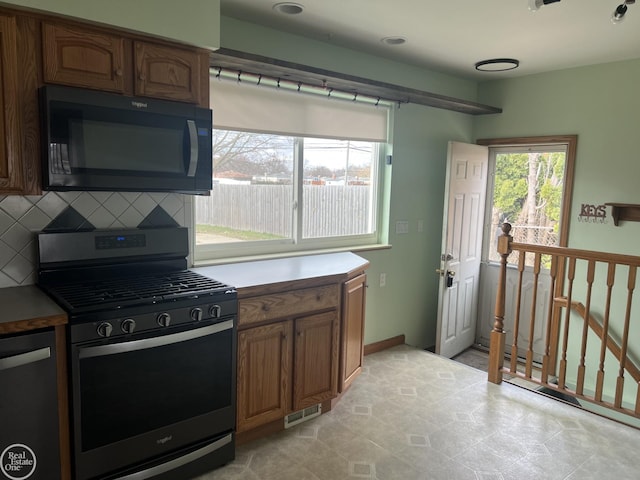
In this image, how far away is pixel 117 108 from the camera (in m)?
2.07

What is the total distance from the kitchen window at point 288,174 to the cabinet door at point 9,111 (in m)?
1.10

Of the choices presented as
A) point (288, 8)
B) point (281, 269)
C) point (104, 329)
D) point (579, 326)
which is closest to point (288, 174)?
point (281, 269)

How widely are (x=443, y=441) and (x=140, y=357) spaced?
1.75m

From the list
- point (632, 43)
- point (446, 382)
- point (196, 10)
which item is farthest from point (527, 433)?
point (196, 10)

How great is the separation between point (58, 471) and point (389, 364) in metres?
2.47

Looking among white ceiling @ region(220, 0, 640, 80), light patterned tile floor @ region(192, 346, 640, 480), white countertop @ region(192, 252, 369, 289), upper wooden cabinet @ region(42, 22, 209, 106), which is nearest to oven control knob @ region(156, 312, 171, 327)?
white countertop @ region(192, 252, 369, 289)

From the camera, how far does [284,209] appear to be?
11.0 feet

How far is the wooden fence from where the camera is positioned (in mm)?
3006

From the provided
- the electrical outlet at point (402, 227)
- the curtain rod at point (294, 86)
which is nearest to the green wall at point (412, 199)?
the electrical outlet at point (402, 227)

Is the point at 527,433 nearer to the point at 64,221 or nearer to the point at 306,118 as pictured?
the point at 306,118

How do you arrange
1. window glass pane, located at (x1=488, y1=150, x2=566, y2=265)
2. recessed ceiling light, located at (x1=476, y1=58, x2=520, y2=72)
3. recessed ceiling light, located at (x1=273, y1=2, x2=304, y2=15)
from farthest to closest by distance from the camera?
window glass pane, located at (x1=488, y1=150, x2=566, y2=265), recessed ceiling light, located at (x1=476, y1=58, x2=520, y2=72), recessed ceiling light, located at (x1=273, y1=2, x2=304, y2=15)

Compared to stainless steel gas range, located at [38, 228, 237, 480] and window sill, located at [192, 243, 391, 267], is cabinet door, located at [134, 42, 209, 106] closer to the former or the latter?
stainless steel gas range, located at [38, 228, 237, 480]

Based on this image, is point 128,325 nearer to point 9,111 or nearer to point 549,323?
point 9,111

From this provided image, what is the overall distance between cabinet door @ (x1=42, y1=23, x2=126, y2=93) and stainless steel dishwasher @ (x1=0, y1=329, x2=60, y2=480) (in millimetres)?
1093
